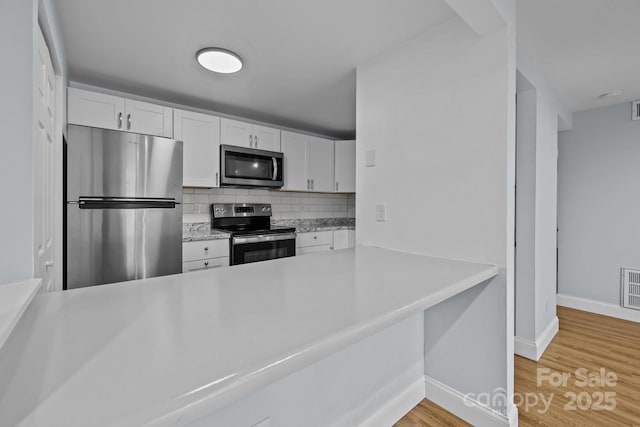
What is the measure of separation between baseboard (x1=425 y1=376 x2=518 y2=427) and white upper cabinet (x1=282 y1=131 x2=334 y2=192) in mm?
2598

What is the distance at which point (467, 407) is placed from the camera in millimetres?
1669

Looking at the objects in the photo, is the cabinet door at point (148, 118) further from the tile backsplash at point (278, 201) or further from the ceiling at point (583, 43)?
the ceiling at point (583, 43)

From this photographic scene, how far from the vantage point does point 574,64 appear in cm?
224

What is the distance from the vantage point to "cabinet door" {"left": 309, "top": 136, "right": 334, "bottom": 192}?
13.0 feet

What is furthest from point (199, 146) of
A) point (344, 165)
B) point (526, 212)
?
point (526, 212)

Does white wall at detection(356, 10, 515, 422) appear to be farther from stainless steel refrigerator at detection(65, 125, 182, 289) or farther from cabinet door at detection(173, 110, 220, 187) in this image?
cabinet door at detection(173, 110, 220, 187)

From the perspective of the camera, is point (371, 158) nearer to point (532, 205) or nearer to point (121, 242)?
point (532, 205)

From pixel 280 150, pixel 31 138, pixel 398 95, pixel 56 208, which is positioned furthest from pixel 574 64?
pixel 56 208

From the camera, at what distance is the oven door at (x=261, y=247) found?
2967 mm

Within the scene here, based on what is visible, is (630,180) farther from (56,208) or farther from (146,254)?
(56,208)

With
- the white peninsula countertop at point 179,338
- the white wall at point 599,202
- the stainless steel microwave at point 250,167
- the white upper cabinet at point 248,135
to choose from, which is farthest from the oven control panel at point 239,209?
the white wall at point 599,202

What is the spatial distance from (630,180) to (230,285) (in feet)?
13.4

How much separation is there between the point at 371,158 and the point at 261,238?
1568 millimetres

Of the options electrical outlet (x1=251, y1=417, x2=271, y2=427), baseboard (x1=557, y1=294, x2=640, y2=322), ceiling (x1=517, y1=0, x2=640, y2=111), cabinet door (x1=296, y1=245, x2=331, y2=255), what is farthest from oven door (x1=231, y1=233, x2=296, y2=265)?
baseboard (x1=557, y1=294, x2=640, y2=322)
